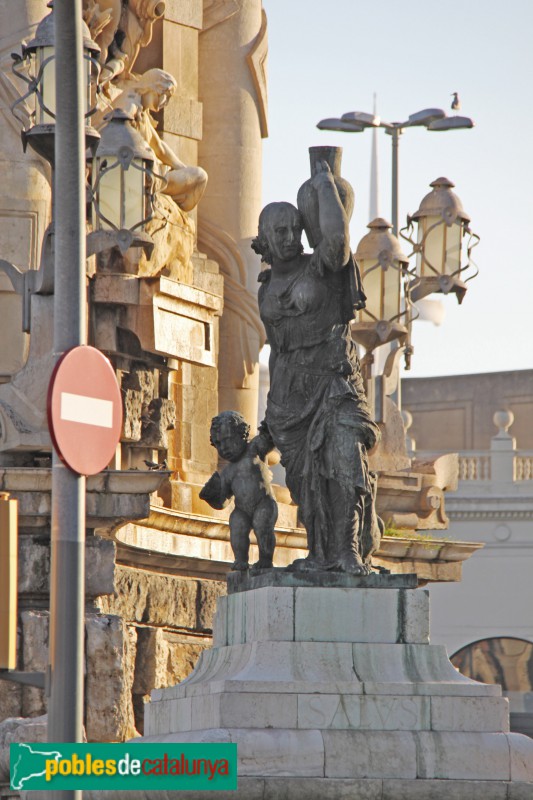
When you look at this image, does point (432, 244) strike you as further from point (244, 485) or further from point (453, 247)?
point (244, 485)

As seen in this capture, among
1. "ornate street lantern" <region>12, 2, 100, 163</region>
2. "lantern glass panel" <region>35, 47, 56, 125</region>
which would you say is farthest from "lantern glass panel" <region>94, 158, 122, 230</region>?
"lantern glass panel" <region>35, 47, 56, 125</region>

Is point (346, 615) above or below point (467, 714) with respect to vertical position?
above

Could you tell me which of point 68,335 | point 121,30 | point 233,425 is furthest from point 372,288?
point 68,335

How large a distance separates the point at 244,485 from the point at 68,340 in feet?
12.6

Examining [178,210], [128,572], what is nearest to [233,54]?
[178,210]

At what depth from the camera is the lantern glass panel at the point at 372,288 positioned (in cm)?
2081

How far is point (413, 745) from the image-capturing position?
38.6ft

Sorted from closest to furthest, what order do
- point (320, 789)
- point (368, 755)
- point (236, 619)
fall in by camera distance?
point (320, 789) → point (368, 755) → point (236, 619)

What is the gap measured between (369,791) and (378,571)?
1.83 metres

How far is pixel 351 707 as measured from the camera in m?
11.9

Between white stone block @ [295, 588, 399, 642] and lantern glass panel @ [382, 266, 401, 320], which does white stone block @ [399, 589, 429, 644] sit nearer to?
white stone block @ [295, 588, 399, 642]

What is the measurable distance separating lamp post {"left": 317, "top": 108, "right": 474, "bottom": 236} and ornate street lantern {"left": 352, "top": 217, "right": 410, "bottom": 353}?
5242mm

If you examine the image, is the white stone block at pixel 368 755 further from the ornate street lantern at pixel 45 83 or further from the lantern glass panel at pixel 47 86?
the lantern glass panel at pixel 47 86

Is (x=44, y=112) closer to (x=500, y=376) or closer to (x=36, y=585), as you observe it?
(x=36, y=585)
